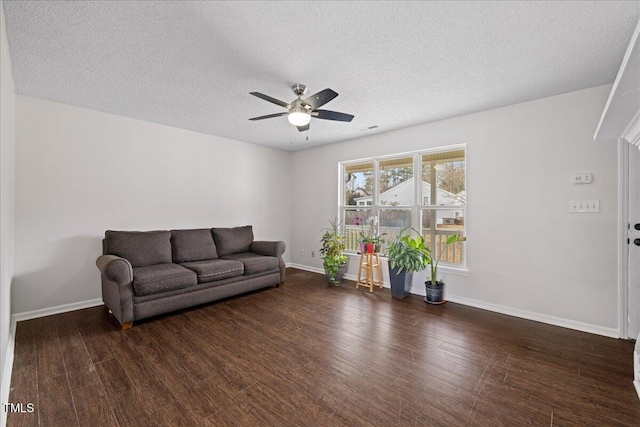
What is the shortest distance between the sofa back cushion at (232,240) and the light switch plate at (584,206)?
4.22 meters

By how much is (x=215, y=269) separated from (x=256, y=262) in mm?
626

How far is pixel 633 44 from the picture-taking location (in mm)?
1386

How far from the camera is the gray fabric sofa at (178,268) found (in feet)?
9.23

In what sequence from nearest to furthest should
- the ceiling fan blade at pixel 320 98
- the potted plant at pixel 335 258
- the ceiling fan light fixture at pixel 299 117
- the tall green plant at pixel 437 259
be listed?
the ceiling fan blade at pixel 320 98
the ceiling fan light fixture at pixel 299 117
the tall green plant at pixel 437 259
the potted plant at pixel 335 258

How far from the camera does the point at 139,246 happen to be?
3387 millimetres

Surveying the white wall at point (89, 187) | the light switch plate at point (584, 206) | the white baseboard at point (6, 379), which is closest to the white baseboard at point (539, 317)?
the light switch plate at point (584, 206)

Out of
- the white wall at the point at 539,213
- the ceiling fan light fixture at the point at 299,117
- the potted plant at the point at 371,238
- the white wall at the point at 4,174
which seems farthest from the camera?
the potted plant at the point at 371,238

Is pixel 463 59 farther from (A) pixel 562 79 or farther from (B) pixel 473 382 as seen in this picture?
(B) pixel 473 382

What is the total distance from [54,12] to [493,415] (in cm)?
369

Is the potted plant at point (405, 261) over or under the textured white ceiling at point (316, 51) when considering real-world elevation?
under

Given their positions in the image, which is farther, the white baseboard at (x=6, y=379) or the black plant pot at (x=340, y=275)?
the black plant pot at (x=340, y=275)

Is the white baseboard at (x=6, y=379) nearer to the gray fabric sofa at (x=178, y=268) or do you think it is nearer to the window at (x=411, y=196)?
the gray fabric sofa at (x=178, y=268)

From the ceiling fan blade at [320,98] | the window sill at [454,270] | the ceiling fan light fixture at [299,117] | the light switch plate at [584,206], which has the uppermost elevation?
the ceiling fan blade at [320,98]

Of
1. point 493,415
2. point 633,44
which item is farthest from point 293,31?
point 493,415
